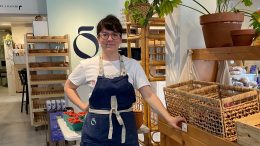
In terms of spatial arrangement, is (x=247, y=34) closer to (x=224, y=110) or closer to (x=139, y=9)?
(x=224, y=110)


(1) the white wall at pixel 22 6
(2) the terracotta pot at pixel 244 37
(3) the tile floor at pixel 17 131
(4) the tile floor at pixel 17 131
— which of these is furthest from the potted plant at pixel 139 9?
(1) the white wall at pixel 22 6

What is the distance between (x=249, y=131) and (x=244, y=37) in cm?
56

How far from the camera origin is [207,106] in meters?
1.16

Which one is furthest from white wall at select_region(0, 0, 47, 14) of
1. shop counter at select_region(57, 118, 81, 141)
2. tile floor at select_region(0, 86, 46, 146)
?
shop counter at select_region(57, 118, 81, 141)

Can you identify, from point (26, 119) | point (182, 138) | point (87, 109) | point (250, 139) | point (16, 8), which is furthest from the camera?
point (26, 119)

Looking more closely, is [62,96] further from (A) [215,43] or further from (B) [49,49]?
(A) [215,43]

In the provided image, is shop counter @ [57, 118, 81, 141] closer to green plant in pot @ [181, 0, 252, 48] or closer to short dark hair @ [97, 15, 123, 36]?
short dark hair @ [97, 15, 123, 36]

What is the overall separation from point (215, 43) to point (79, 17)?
403 centimetres

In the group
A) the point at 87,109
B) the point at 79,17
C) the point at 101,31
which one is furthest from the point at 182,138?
the point at 79,17

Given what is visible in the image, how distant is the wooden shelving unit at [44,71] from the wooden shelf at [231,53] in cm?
360

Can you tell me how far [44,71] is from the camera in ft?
16.7

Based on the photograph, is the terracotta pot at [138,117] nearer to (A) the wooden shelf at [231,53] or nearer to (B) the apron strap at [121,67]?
(B) the apron strap at [121,67]

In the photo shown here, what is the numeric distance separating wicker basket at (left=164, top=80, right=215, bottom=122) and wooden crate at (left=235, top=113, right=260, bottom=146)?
14.5 inches

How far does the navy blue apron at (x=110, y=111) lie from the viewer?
1577 millimetres
